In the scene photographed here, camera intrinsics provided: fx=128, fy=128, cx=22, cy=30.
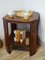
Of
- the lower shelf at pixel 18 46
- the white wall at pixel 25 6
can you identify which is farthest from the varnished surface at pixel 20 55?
the white wall at pixel 25 6

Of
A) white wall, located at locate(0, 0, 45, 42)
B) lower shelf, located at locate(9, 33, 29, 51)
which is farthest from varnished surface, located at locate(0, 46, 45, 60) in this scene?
white wall, located at locate(0, 0, 45, 42)

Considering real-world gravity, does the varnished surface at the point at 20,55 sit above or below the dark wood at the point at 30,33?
below

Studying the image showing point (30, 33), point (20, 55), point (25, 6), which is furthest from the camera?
point (25, 6)

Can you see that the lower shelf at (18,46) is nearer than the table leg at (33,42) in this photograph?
No

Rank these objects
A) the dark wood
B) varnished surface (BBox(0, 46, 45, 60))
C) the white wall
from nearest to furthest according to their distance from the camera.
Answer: the dark wood < varnished surface (BBox(0, 46, 45, 60)) < the white wall

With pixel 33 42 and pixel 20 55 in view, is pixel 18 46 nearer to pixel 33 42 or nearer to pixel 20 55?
pixel 20 55

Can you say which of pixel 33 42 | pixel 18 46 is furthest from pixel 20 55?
pixel 33 42

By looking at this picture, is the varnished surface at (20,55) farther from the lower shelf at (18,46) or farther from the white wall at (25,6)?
the white wall at (25,6)

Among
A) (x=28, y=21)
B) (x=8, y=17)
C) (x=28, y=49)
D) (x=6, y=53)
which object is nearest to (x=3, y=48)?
(x=6, y=53)

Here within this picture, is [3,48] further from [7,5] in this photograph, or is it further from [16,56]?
[7,5]

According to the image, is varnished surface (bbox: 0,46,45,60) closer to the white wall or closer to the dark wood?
the dark wood

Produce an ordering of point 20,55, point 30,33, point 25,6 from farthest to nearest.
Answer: point 25,6 → point 20,55 → point 30,33

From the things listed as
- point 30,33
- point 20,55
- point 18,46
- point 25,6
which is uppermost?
point 25,6

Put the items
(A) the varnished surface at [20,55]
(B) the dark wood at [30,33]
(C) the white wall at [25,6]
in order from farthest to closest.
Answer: (C) the white wall at [25,6] < (A) the varnished surface at [20,55] < (B) the dark wood at [30,33]
